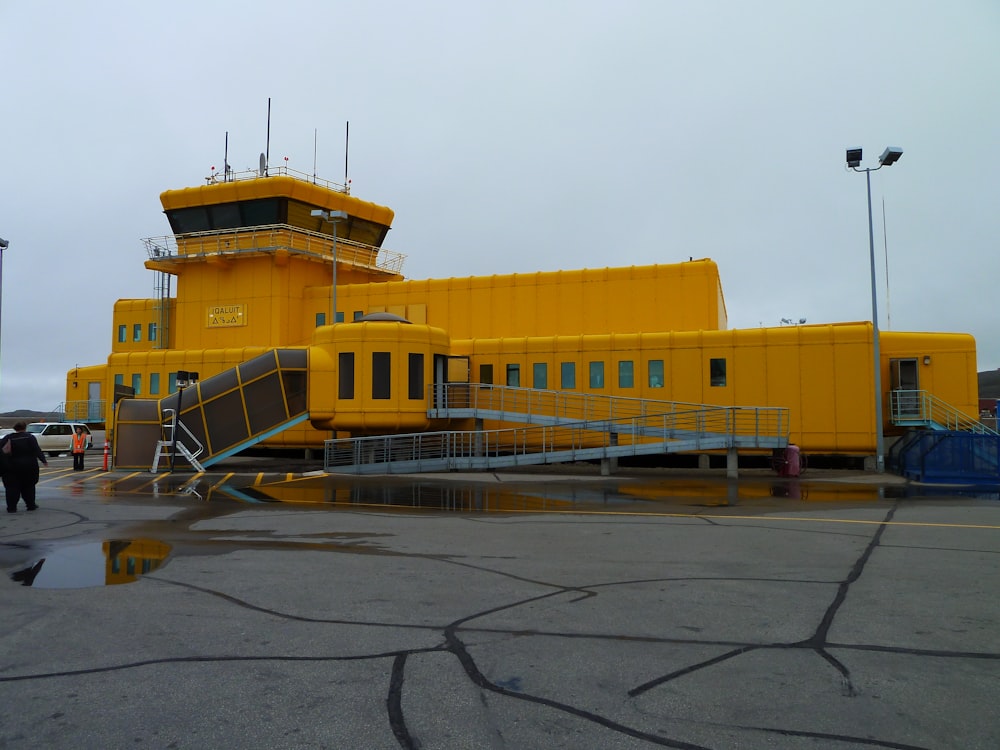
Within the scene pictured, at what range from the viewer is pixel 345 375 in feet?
77.8

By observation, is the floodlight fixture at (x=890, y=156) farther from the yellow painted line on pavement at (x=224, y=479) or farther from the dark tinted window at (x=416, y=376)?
the yellow painted line on pavement at (x=224, y=479)

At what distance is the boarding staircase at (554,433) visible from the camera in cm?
2200

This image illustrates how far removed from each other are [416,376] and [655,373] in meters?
8.06

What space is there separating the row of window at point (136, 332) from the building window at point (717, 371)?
26401 mm

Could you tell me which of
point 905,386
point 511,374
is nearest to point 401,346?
point 511,374

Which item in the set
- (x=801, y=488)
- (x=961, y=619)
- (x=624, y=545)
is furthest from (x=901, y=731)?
(x=801, y=488)

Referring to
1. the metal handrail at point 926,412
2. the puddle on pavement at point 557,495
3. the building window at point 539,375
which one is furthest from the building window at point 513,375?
the metal handrail at point 926,412

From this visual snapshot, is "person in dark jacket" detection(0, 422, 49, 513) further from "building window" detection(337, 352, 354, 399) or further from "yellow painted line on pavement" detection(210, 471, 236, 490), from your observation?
"building window" detection(337, 352, 354, 399)

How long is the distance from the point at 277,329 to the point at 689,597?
2789 cm

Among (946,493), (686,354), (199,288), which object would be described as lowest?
(946,493)

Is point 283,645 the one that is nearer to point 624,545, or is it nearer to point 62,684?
point 62,684

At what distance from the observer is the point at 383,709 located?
14.6 ft

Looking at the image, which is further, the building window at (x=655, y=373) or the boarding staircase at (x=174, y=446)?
the building window at (x=655, y=373)

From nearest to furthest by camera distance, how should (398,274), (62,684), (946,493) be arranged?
(62,684), (946,493), (398,274)
